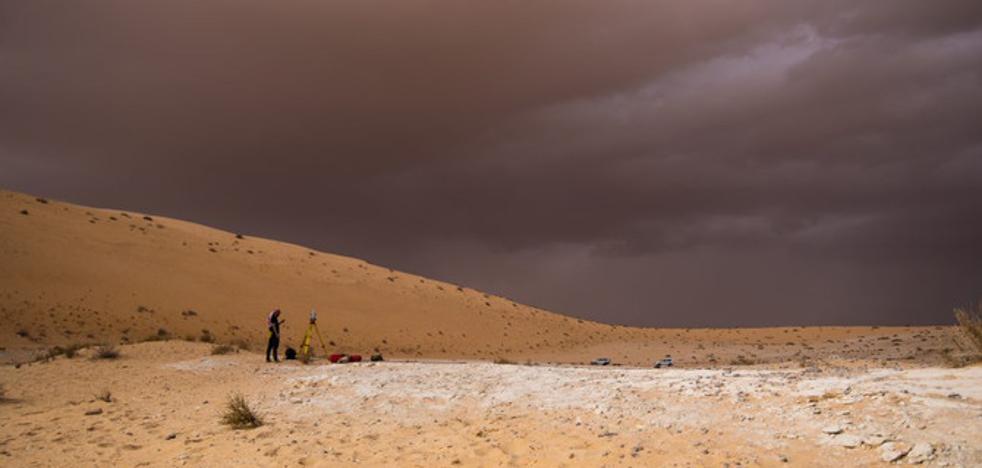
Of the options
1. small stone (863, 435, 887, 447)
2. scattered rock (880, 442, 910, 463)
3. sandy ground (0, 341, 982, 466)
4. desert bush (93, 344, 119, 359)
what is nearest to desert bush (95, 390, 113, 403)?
sandy ground (0, 341, 982, 466)

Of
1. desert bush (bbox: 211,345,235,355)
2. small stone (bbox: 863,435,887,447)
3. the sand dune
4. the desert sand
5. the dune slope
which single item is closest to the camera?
small stone (bbox: 863,435,887,447)

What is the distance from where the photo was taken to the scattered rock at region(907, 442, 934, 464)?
6.89 meters

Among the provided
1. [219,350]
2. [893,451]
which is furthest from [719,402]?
[219,350]

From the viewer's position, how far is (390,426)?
1139 centimetres

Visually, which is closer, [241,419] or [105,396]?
[241,419]

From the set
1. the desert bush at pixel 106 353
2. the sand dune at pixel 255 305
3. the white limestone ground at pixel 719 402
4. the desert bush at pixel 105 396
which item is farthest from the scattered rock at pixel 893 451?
the desert bush at pixel 106 353

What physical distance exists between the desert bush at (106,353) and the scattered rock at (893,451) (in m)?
22.3

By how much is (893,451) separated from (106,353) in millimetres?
22434

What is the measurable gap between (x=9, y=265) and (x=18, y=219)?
987cm

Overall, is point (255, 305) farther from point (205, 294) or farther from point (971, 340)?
point (971, 340)

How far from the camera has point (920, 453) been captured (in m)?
6.97

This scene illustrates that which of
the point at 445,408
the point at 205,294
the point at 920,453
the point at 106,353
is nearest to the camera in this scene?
the point at 920,453

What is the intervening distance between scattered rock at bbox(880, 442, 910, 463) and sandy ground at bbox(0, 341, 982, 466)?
0.08 ft

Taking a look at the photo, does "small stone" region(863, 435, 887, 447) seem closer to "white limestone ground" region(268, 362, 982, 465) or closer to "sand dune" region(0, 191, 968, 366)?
"white limestone ground" region(268, 362, 982, 465)
